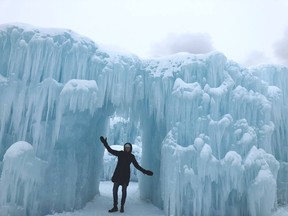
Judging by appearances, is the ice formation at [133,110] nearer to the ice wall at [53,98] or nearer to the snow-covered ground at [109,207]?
the ice wall at [53,98]

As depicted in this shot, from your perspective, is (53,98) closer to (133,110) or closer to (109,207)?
(133,110)

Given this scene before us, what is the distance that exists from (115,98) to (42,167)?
2.98 meters

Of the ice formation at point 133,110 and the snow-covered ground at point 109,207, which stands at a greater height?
the ice formation at point 133,110

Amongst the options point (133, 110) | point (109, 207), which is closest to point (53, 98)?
point (133, 110)

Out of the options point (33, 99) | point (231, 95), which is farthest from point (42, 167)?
point (231, 95)

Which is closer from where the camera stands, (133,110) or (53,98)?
(53,98)

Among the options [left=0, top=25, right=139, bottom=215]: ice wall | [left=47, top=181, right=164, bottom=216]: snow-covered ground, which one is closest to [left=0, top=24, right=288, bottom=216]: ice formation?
[left=0, top=25, right=139, bottom=215]: ice wall

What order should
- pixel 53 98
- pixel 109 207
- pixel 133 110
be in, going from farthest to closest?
pixel 133 110
pixel 109 207
pixel 53 98

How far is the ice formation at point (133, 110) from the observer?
7.54 m

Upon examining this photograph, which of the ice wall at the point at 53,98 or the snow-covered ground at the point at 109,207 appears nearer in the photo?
the ice wall at the point at 53,98

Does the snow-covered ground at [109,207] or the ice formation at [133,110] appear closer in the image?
the ice formation at [133,110]

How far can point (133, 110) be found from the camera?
33.0 ft

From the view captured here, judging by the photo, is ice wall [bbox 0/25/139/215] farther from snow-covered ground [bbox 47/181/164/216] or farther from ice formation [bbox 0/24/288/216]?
snow-covered ground [bbox 47/181/164/216]

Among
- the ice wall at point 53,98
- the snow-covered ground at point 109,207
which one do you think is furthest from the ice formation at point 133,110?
the snow-covered ground at point 109,207
